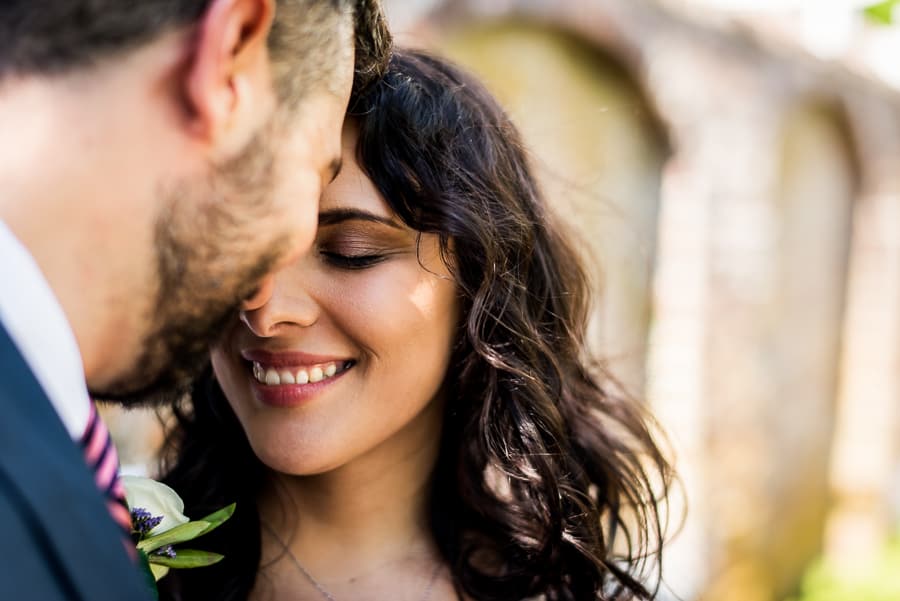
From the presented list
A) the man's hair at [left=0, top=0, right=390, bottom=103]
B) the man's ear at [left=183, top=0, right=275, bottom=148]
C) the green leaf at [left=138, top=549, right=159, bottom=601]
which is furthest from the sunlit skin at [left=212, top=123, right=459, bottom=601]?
the man's hair at [left=0, top=0, right=390, bottom=103]

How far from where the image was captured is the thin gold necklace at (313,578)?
2.14 m

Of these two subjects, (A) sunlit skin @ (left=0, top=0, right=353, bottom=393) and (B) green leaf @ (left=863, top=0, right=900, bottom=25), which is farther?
(B) green leaf @ (left=863, top=0, right=900, bottom=25)

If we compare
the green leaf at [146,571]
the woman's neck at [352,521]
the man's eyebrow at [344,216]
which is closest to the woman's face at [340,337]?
the man's eyebrow at [344,216]

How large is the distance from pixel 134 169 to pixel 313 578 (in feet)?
4.10

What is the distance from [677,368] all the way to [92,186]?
5384 millimetres

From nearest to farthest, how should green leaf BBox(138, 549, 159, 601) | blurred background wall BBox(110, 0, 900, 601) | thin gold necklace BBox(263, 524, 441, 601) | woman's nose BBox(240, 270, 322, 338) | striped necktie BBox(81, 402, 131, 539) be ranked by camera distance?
striped necktie BBox(81, 402, 131, 539), green leaf BBox(138, 549, 159, 601), woman's nose BBox(240, 270, 322, 338), thin gold necklace BBox(263, 524, 441, 601), blurred background wall BBox(110, 0, 900, 601)

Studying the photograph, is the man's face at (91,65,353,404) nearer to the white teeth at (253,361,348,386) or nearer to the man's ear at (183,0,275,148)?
the man's ear at (183,0,275,148)

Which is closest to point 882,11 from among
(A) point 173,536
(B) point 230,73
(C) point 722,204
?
(B) point 230,73

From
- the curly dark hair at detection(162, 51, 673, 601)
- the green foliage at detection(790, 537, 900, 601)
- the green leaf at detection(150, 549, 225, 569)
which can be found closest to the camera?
the green leaf at detection(150, 549, 225, 569)

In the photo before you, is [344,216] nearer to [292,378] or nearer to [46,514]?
[292,378]

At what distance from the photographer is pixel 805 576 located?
7.61m

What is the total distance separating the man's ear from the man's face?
3 cm

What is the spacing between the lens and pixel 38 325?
106 centimetres

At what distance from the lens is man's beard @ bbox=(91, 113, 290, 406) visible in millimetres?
1209
